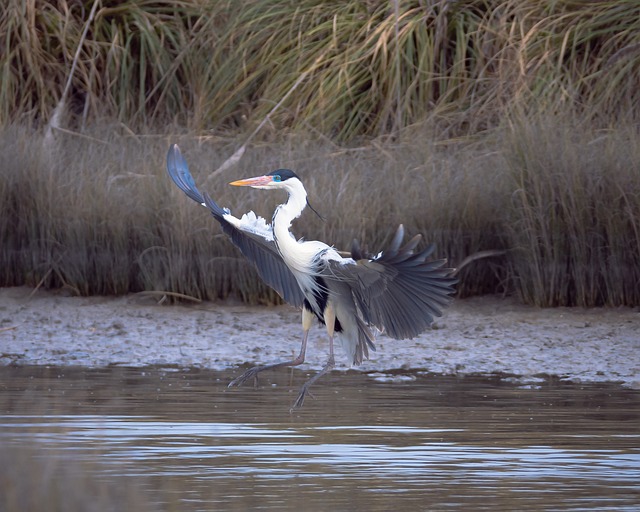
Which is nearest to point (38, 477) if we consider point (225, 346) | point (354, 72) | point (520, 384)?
point (520, 384)

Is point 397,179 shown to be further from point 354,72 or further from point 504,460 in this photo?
point 504,460

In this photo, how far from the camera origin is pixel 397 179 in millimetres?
9508

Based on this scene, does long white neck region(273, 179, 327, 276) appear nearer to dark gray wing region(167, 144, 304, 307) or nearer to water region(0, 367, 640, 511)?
dark gray wing region(167, 144, 304, 307)

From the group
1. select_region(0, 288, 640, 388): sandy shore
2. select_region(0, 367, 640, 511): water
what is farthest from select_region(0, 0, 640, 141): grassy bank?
select_region(0, 367, 640, 511): water

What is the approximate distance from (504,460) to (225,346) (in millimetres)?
3539

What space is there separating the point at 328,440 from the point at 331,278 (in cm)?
124

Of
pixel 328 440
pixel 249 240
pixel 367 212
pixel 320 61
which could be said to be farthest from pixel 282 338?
pixel 320 61

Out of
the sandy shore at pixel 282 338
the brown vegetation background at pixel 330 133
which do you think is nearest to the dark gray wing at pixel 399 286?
the sandy shore at pixel 282 338

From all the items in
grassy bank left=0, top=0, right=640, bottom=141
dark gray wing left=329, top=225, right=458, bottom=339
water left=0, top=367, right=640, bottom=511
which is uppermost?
grassy bank left=0, top=0, right=640, bottom=141

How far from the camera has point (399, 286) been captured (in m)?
5.65

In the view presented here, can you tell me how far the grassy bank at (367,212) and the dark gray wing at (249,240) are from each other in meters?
2.22

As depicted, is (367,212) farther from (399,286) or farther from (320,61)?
(399,286)

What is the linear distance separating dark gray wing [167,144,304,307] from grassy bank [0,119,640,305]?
222 cm

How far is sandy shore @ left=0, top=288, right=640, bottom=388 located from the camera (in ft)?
24.3
